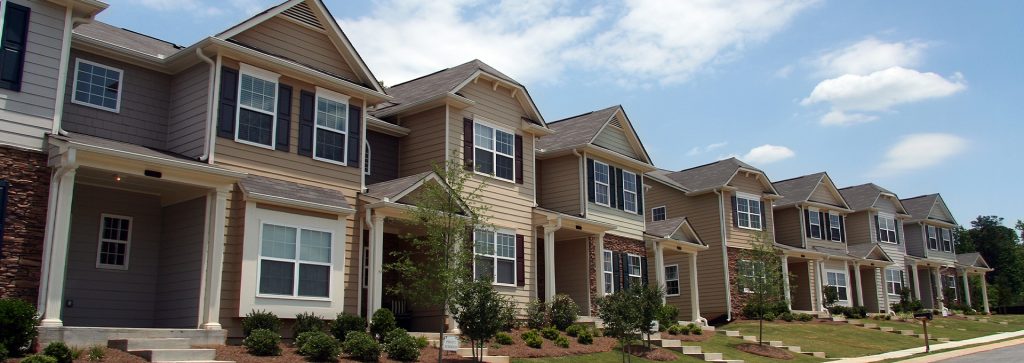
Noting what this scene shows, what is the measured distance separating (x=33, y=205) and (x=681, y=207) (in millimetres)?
30898

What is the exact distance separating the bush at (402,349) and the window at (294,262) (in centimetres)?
227

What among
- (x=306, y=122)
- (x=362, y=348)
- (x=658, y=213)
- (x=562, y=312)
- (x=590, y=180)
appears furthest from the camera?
(x=658, y=213)

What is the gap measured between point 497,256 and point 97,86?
1216 cm

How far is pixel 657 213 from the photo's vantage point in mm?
42781

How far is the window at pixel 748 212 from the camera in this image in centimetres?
4062

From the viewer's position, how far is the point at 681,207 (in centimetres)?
4144

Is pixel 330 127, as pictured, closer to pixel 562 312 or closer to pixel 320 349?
pixel 320 349

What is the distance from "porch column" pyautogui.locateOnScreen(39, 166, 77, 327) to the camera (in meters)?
15.4

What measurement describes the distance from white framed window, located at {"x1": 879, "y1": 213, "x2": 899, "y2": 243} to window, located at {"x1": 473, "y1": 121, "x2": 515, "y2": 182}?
34323 mm

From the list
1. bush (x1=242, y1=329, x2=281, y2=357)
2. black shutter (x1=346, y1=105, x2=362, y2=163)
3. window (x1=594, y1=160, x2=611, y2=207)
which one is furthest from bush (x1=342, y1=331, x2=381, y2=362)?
window (x1=594, y1=160, x2=611, y2=207)

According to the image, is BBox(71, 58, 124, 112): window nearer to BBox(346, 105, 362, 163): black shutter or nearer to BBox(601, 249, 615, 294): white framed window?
BBox(346, 105, 362, 163): black shutter

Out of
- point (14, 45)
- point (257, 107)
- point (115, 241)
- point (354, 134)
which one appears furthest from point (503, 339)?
point (14, 45)

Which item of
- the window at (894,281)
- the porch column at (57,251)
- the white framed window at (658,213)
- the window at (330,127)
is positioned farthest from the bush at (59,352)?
the window at (894,281)

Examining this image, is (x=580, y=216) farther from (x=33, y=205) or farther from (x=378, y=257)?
(x=33, y=205)
